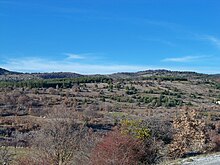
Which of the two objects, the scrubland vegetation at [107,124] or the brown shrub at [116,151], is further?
the scrubland vegetation at [107,124]

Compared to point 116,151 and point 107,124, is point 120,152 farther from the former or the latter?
point 107,124

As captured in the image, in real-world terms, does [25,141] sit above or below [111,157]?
below

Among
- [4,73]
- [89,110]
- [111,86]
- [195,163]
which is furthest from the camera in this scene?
[4,73]

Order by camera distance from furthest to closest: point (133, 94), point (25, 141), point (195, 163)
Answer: point (133, 94) → point (25, 141) → point (195, 163)

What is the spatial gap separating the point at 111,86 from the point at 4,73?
73.2 m

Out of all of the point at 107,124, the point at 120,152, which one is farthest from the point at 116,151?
the point at 107,124

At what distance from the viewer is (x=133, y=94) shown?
408 ft

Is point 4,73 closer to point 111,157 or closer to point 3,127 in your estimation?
point 3,127

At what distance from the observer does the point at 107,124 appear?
6931 cm

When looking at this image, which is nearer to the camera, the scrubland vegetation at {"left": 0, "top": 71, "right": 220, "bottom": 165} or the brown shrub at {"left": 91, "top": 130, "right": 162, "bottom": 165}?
the brown shrub at {"left": 91, "top": 130, "right": 162, "bottom": 165}

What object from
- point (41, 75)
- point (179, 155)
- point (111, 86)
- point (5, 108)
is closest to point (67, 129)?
point (179, 155)

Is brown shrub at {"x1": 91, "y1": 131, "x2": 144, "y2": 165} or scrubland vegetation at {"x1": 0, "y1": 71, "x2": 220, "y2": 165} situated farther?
scrubland vegetation at {"x1": 0, "y1": 71, "x2": 220, "y2": 165}

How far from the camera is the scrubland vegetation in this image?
27406mm

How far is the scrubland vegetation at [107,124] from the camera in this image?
27.4 m
